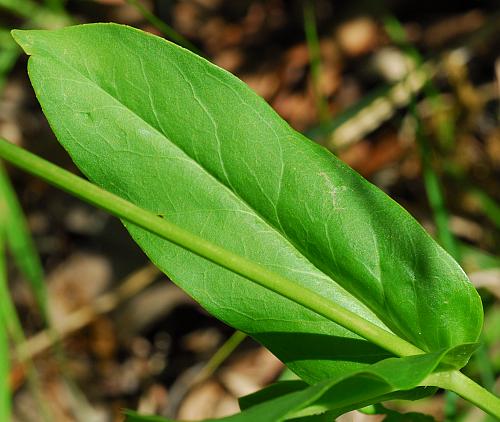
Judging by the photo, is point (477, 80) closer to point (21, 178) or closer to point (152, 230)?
point (21, 178)

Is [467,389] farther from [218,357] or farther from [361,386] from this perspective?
[218,357]

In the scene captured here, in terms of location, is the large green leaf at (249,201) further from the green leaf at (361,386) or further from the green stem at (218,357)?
the green stem at (218,357)

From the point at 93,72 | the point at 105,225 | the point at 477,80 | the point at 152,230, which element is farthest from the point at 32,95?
the point at 152,230

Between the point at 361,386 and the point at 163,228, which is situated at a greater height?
the point at 163,228

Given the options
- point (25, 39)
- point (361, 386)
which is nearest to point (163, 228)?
point (361, 386)

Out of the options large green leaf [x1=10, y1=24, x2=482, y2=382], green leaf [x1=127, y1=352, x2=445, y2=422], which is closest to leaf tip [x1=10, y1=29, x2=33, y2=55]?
large green leaf [x1=10, y1=24, x2=482, y2=382]
